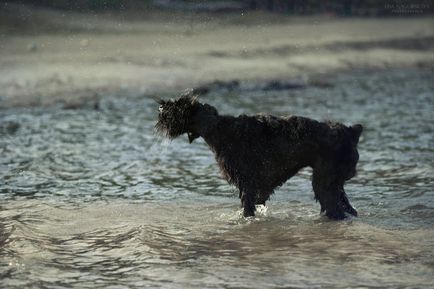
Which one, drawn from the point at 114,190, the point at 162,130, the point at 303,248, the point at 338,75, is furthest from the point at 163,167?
the point at 338,75

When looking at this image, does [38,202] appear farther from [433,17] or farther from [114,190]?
[433,17]

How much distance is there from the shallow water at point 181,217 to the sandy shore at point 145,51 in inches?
98.9

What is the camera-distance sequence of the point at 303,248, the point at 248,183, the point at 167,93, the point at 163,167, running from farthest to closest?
the point at 167,93, the point at 163,167, the point at 248,183, the point at 303,248

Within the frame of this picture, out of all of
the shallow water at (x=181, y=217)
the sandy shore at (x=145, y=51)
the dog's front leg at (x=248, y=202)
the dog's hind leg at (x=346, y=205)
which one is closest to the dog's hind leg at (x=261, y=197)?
the dog's front leg at (x=248, y=202)

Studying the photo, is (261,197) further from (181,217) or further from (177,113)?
(177,113)

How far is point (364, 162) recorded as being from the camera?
13609 millimetres

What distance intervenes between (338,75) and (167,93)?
5.71m

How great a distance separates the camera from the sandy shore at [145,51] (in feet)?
66.0

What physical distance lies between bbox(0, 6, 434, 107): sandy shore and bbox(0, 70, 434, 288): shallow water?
8.24 ft

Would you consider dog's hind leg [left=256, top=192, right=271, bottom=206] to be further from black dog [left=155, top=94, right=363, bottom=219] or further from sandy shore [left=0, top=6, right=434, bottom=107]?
sandy shore [left=0, top=6, right=434, bottom=107]

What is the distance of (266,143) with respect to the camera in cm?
980

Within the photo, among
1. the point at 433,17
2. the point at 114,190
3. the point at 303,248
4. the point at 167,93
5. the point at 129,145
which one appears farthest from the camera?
the point at 433,17

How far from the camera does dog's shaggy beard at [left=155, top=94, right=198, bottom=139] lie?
967cm

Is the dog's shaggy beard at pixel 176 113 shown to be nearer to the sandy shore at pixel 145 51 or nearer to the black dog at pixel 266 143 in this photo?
the black dog at pixel 266 143
